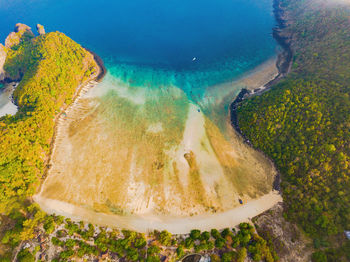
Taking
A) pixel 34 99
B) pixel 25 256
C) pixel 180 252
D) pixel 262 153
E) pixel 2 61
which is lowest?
pixel 25 256

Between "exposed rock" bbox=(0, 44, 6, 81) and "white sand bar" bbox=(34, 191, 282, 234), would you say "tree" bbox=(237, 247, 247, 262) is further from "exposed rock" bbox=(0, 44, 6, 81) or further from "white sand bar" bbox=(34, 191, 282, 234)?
"exposed rock" bbox=(0, 44, 6, 81)

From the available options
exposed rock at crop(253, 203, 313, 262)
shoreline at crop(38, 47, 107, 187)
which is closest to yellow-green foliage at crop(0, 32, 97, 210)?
shoreline at crop(38, 47, 107, 187)

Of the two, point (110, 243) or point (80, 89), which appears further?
point (80, 89)

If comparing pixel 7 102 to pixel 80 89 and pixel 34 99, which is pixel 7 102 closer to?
pixel 34 99

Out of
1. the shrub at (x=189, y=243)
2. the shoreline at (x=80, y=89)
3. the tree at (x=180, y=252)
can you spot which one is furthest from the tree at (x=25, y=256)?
the shrub at (x=189, y=243)

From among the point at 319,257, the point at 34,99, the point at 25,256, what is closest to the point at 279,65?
the point at 319,257

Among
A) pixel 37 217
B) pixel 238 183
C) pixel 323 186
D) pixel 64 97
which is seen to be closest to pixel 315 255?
pixel 323 186
